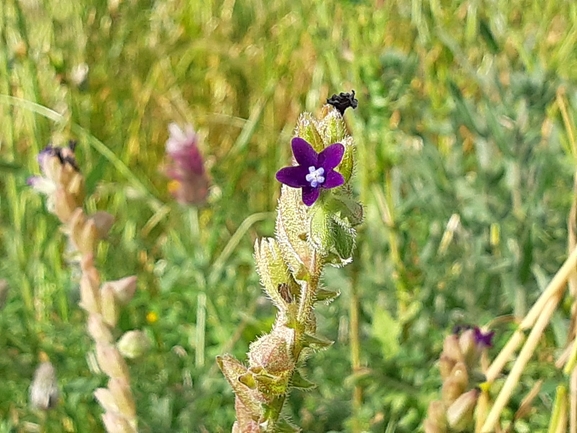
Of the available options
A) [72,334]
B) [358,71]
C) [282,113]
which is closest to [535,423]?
[358,71]

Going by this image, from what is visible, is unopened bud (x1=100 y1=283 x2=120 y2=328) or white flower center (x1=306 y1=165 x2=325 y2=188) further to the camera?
unopened bud (x1=100 y1=283 x2=120 y2=328)

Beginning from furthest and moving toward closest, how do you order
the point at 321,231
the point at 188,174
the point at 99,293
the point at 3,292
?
the point at 188,174, the point at 3,292, the point at 99,293, the point at 321,231

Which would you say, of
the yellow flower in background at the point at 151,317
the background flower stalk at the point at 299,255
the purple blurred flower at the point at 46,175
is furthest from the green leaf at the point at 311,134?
the yellow flower in background at the point at 151,317

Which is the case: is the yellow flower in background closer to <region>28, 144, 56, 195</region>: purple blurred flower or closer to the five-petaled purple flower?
<region>28, 144, 56, 195</region>: purple blurred flower

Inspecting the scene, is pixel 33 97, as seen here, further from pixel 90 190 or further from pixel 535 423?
pixel 535 423

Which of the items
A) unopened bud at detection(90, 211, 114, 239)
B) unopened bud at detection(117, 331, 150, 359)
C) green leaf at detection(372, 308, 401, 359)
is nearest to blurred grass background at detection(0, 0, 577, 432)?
green leaf at detection(372, 308, 401, 359)

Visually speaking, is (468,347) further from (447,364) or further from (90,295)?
(90,295)

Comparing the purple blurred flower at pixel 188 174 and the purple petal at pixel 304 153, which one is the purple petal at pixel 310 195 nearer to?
the purple petal at pixel 304 153

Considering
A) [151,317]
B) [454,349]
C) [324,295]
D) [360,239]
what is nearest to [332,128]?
[324,295]
